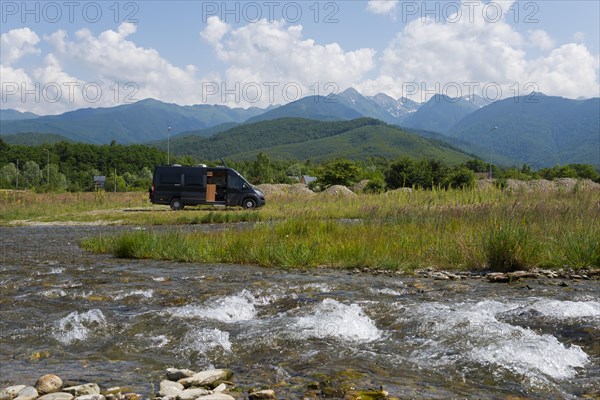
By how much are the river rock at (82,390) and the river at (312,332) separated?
350 mm

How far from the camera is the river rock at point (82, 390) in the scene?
13.5ft

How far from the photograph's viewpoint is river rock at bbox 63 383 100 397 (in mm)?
4121

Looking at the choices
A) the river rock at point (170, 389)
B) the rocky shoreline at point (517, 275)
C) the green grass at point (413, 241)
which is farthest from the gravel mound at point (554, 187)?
the river rock at point (170, 389)

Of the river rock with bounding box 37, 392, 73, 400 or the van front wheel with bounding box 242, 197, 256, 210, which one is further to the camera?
the van front wheel with bounding box 242, 197, 256, 210

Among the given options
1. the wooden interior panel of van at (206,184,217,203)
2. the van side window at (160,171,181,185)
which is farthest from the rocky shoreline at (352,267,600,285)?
the van side window at (160,171,181,185)

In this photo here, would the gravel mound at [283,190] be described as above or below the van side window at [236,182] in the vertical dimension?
below

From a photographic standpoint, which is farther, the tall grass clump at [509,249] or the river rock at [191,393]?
the tall grass clump at [509,249]

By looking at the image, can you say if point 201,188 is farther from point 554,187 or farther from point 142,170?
point 142,170

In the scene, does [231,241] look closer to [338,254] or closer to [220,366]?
[338,254]

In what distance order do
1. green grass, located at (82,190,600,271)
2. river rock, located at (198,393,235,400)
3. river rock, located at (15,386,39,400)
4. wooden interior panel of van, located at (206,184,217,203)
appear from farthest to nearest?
1. wooden interior panel of van, located at (206,184,217,203)
2. green grass, located at (82,190,600,271)
3. river rock, located at (15,386,39,400)
4. river rock, located at (198,393,235,400)

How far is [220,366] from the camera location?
5102 millimetres

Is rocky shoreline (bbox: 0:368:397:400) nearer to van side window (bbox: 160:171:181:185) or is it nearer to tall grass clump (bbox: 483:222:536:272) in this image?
tall grass clump (bbox: 483:222:536:272)

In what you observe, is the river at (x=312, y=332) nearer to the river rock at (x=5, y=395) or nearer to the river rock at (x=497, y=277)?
the river rock at (x=497, y=277)

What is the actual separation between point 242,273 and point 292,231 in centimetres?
386
